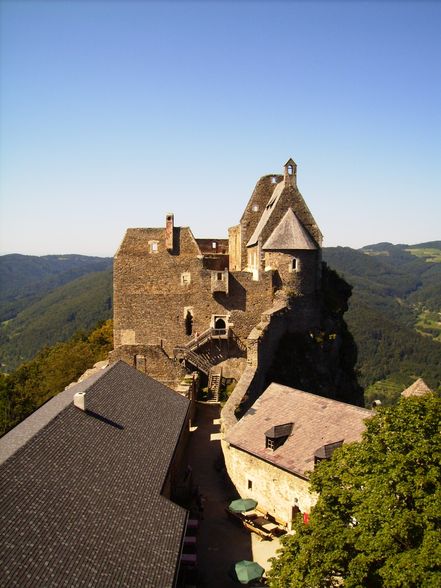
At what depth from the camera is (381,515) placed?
13.1m

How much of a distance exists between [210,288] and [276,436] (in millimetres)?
15737

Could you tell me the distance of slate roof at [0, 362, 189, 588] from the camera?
12.4 meters

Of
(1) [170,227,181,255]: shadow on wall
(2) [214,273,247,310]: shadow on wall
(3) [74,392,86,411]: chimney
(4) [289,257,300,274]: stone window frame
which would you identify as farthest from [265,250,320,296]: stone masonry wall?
(3) [74,392,86,411]: chimney

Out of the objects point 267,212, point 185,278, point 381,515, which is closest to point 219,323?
point 185,278

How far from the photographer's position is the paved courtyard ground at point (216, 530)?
1848 centimetres

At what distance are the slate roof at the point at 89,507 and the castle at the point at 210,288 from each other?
14924mm

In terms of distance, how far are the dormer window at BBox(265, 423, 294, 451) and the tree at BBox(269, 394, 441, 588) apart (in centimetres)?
650

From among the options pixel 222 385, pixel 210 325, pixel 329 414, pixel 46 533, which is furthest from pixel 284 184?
pixel 46 533

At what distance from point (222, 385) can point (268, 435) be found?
42.9ft

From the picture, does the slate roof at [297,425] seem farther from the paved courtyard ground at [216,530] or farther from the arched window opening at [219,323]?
the arched window opening at [219,323]

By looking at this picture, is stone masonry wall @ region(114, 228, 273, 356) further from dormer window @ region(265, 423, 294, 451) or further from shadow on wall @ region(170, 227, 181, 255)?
dormer window @ region(265, 423, 294, 451)

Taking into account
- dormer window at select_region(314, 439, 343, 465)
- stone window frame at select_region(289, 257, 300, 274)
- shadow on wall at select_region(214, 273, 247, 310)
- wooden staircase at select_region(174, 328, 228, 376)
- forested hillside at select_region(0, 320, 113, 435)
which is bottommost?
forested hillside at select_region(0, 320, 113, 435)

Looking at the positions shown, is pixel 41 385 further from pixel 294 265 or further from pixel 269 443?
pixel 269 443

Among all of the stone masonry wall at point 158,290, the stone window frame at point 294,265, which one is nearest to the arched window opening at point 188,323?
the stone masonry wall at point 158,290
